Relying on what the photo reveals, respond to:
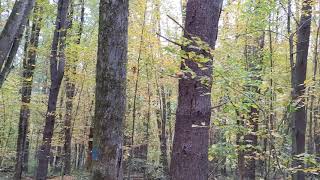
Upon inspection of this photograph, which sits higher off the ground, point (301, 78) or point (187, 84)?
point (301, 78)

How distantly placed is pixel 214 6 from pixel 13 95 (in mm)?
15085

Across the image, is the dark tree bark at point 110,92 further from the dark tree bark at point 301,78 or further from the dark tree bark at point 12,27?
the dark tree bark at point 301,78

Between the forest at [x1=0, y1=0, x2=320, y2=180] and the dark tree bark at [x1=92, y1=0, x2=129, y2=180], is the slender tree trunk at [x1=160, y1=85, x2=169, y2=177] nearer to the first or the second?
the forest at [x1=0, y1=0, x2=320, y2=180]

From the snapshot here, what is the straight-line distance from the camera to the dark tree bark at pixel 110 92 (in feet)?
11.7

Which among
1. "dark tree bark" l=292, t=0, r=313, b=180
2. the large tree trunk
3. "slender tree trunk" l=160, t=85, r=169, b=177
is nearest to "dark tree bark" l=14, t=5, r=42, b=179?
"slender tree trunk" l=160, t=85, r=169, b=177

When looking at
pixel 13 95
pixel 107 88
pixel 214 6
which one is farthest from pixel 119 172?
pixel 13 95

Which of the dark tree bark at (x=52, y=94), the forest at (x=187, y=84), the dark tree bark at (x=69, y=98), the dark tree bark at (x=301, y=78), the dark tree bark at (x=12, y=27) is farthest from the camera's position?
the dark tree bark at (x=69, y=98)

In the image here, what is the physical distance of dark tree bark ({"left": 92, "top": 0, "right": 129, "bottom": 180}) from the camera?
11.7ft

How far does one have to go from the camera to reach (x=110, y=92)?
11.9ft

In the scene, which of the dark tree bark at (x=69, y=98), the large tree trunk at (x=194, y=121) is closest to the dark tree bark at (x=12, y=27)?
the large tree trunk at (x=194, y=121)

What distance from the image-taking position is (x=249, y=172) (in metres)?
12.5

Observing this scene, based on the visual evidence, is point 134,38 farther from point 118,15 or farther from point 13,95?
point 118,15

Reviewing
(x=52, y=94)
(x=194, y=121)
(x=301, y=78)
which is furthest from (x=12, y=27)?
(x=52, y=94)

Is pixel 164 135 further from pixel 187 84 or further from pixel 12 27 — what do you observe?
pixel 12 27
